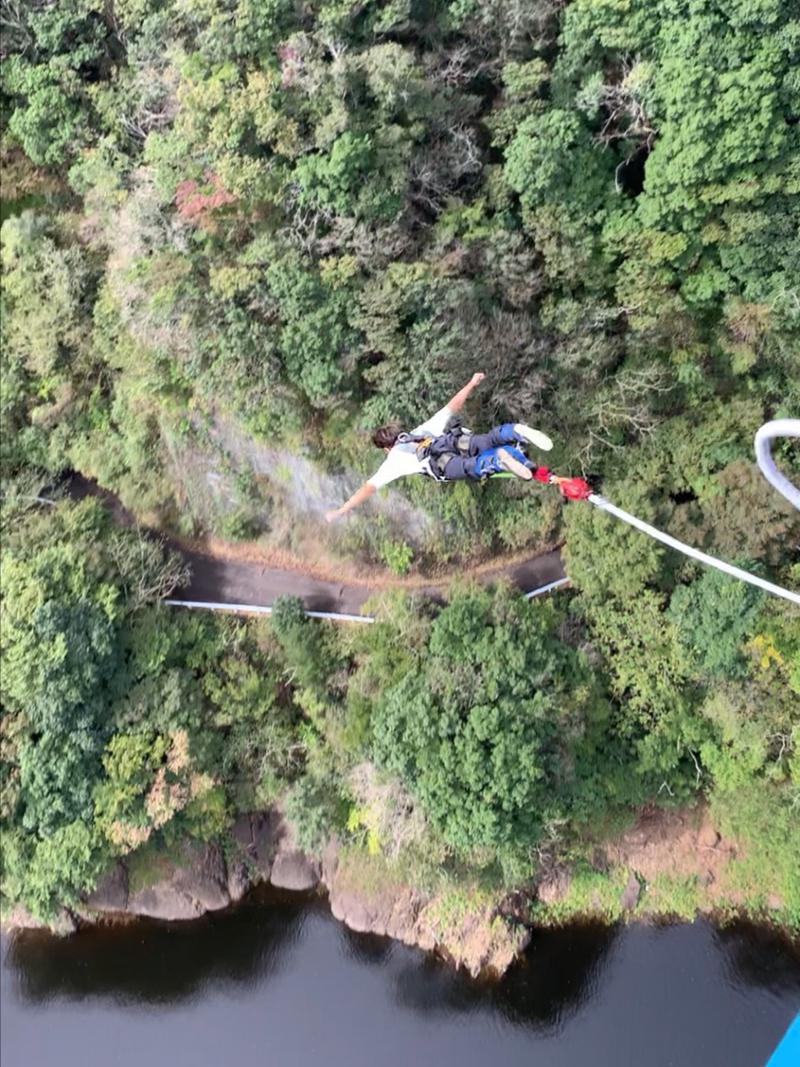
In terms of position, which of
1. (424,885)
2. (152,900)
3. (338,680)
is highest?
(338,680)

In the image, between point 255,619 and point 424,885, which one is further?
point 255,619

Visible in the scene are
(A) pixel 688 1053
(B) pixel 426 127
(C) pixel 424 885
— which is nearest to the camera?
(B) pixel 426 127

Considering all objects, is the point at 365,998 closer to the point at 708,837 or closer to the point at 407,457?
the point at 708,837

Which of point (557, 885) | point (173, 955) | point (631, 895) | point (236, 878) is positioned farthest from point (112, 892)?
point (631, 895)

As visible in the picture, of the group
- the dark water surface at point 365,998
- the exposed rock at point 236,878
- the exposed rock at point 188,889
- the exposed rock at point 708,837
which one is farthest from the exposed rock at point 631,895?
the exposed rock at point 188,889

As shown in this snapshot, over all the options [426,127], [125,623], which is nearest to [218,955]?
[125,623]

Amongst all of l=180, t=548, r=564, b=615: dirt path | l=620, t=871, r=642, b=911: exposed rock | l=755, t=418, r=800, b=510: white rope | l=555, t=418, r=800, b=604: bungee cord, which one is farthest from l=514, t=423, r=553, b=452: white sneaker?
l=620, t=871, r=642, b=911: exposed rock

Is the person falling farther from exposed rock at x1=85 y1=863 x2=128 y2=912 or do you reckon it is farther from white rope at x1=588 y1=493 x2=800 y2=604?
exposed rock at x1=85 y1=863 x2=128 y2=912

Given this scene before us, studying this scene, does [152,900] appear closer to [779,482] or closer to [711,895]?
[711,895]
